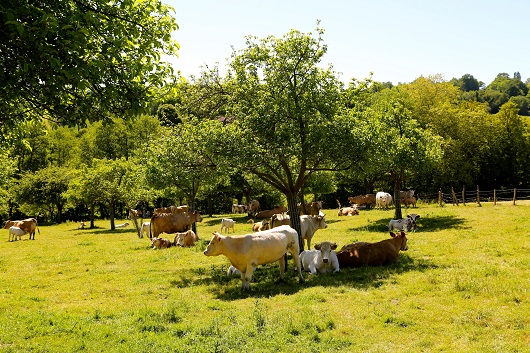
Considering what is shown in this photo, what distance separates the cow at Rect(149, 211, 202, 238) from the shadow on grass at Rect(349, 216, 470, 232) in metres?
9.47

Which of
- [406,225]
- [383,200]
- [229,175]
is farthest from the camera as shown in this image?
[383,200]

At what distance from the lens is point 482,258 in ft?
45.5

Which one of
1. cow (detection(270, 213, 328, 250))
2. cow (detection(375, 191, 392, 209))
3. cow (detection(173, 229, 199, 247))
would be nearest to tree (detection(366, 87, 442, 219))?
cow (detection(270, 213, 328, 250))

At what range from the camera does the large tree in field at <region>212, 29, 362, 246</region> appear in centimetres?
1452

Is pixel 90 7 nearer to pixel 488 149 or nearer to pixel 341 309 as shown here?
pixel 341 309

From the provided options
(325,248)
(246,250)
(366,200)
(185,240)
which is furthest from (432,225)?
(366,200)

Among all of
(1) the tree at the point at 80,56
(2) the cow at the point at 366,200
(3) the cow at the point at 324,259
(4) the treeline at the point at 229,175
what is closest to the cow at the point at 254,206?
(4) the treeline at the point at 229,175

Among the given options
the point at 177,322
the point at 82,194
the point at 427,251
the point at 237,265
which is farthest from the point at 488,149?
the point at 177,322

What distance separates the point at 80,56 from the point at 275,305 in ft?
21.4

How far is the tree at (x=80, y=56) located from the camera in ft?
19.0

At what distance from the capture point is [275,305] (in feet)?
32.5

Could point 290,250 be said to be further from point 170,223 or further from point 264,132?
point 170,223

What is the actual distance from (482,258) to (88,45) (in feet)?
42.4

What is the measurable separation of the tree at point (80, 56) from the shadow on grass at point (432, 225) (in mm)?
18661
